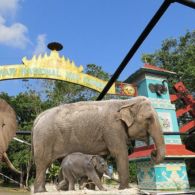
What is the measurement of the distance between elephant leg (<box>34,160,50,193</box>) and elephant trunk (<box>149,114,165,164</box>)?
0.57 metres

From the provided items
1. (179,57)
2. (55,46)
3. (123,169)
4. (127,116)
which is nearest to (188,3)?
(127,116)

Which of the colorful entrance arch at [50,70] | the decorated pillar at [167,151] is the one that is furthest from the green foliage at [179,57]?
the colorful entrance arch at [50,70]

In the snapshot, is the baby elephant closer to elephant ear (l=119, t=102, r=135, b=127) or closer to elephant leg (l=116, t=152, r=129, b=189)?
elephant leg (l=116, t=152, r=129, b=189)

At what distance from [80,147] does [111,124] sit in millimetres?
208

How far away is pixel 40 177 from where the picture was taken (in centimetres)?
143

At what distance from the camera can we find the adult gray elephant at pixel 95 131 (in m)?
1.46

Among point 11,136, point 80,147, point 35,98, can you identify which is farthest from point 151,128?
point 35,98

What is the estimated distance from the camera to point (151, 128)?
5.16 ft

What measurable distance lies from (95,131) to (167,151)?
23.4 feet

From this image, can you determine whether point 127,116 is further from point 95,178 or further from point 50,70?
point 50,70

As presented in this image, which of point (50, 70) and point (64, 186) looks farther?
point (50, 70)

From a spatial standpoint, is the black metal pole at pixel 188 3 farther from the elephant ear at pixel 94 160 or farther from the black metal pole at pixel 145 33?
the elephant ear at pixel 94 160

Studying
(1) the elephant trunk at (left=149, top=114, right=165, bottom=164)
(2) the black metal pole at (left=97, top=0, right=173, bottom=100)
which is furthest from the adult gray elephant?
(2) the black metal pole at (left=97, top=0, right=173, bottom=100)

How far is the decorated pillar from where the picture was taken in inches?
312
